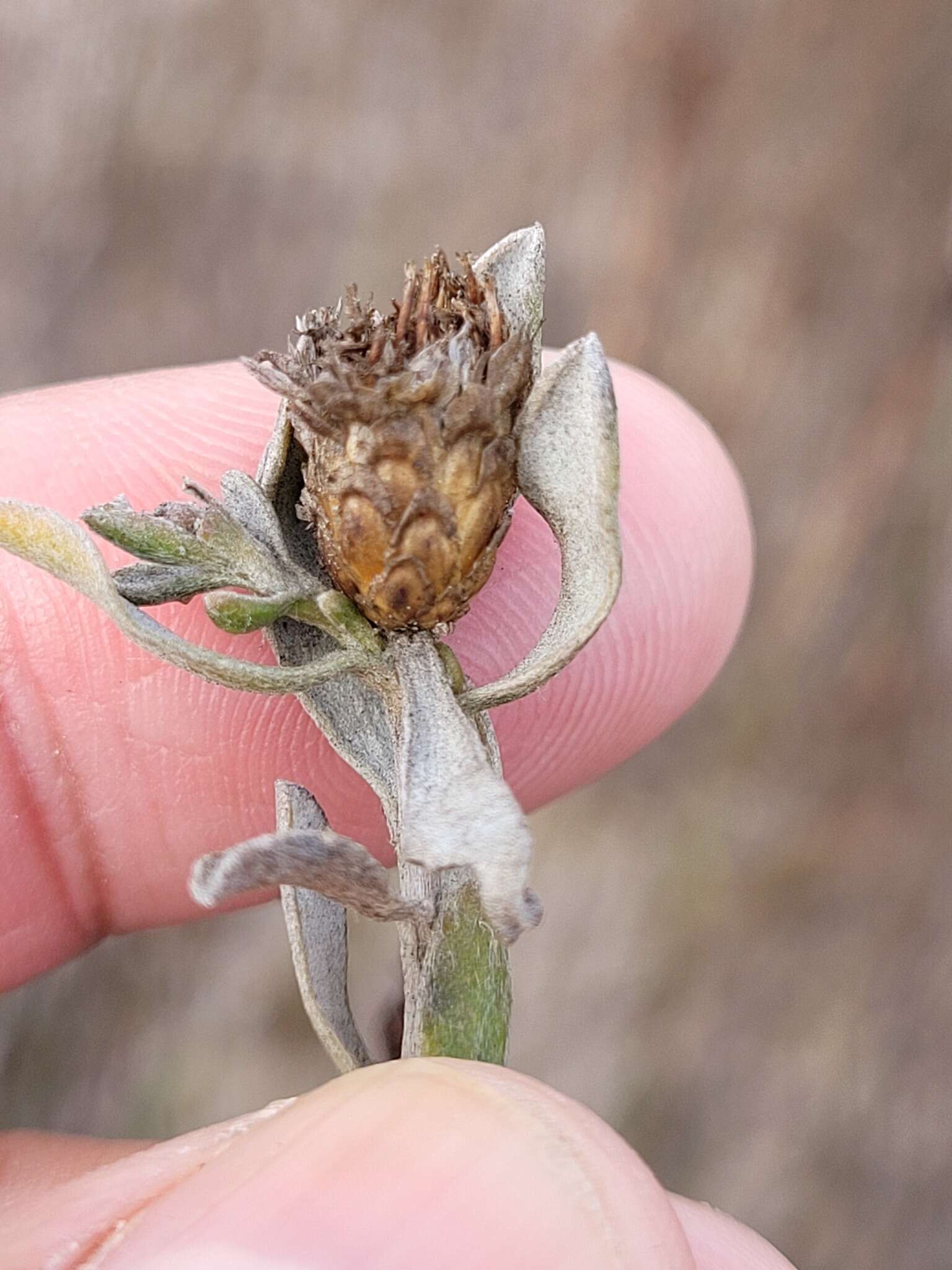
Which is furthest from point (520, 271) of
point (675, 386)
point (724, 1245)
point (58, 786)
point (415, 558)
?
point (675, 386)

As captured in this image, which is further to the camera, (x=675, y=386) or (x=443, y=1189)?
(x=675, y=386)

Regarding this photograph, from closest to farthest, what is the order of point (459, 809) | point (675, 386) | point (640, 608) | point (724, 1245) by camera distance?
1. point (459, 809)
2. point (724, 1245)
3. point (640, 608)
4. point (675, 386)

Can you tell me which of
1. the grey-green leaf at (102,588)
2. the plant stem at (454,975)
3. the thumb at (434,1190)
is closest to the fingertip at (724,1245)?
the thumb at (434,1190)

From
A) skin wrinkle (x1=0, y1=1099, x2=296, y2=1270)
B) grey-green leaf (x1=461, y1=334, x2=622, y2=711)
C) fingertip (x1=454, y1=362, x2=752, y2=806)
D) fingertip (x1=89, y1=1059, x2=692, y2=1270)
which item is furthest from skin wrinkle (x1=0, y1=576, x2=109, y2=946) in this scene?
grey-green leaf (x1=461, y1=334, x2=622, y2=711)

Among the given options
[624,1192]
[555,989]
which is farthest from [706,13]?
[624,1192]

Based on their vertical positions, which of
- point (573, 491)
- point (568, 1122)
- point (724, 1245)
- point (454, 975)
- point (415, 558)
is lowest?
point (724, 1245)

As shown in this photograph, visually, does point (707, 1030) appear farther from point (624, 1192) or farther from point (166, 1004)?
point (624, 1192)

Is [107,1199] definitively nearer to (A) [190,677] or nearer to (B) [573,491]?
(A) [190,677]
